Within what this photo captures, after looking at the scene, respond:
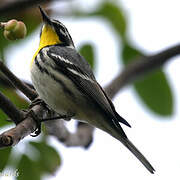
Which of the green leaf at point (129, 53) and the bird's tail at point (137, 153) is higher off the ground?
the green leaf at point (129, 53)

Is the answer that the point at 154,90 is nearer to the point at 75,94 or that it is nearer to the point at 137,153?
the point at 137,153

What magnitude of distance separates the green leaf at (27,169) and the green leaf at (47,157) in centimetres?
9

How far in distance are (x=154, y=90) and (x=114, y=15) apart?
77 centimetres

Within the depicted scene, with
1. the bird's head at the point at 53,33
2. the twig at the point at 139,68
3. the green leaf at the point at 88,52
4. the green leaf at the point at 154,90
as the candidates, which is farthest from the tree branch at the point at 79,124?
the bird's head at the point at 53,33

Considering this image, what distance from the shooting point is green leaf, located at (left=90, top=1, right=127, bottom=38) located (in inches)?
128

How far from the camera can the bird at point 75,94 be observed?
10.9 feet

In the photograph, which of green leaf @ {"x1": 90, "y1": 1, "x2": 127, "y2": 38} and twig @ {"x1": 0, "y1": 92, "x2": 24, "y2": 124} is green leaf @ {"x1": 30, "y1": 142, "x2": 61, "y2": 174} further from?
green leaf @ {"x1": 90, "y1": 1, "x2": 127, "y2": 38}

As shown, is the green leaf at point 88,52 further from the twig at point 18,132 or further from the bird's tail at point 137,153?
the twig at point 18,132

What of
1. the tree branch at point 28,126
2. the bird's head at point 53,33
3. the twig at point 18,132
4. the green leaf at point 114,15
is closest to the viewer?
the twig at point 18,132

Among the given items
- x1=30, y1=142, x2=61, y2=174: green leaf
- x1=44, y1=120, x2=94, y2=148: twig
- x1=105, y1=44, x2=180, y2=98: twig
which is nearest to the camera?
x1=30, y1=142, x2=61, y2=174: green leaf

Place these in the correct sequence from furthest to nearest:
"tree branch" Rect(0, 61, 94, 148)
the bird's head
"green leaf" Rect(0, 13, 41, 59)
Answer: the bird's head
"green leaf" Rect(0, 13, 41, 59)
"tree branch" Rect(0, 61, 94, 148)

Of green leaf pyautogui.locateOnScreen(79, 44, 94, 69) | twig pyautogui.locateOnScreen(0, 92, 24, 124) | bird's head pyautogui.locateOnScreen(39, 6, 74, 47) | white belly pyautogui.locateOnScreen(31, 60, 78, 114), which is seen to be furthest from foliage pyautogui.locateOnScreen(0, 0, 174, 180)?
bird's head pyautogui.locateOnScreen(39, 6, 74, 47)

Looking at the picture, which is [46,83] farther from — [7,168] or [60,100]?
[7,168]

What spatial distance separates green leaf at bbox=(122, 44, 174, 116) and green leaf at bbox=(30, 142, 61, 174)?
1.02 metres
